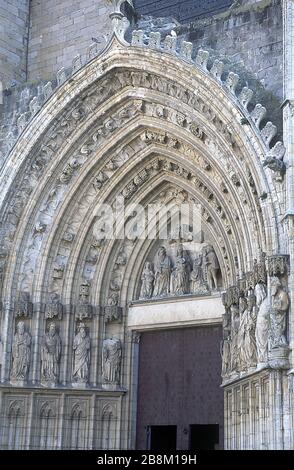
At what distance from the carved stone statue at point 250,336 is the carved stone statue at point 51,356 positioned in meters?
2.99

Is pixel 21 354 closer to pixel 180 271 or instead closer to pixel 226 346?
pixel 180 271

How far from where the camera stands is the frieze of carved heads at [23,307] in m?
11.8

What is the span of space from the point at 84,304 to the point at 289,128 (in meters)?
4.08

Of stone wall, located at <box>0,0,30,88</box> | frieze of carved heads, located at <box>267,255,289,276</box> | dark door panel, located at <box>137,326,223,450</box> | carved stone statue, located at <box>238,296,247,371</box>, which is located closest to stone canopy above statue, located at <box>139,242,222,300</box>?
dark door panel, located at <box>137,326,223,450</box>

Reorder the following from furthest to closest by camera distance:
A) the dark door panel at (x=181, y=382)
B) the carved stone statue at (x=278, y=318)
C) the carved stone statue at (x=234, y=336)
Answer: the dark door panel at (x=181, y=382) < the carved stone statue at (x=234, y=336) < the carved stone statue at (x=278, y=318)

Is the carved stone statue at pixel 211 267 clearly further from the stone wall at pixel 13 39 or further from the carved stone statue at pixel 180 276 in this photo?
the stone wall at pixel 13 39

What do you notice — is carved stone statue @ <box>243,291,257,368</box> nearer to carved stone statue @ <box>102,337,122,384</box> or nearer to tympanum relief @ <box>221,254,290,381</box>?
tympanum relief @ <box>221,254,290,381</box>

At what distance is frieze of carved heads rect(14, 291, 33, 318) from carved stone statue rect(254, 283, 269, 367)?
3.63 m

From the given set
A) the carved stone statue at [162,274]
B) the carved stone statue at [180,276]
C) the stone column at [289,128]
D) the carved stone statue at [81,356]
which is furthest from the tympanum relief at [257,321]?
the carved stone statue at [81,356]

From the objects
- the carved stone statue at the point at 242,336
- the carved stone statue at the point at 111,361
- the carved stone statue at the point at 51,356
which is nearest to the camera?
the carved stone statue at the point at 242,336

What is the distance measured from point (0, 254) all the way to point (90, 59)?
114 inches

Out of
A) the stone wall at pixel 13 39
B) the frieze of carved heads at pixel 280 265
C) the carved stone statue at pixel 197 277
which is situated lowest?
the frieze of carved heads at pixel 280 265

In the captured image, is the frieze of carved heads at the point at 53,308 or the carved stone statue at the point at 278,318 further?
the frieze of carved heads at the point at 53,308
